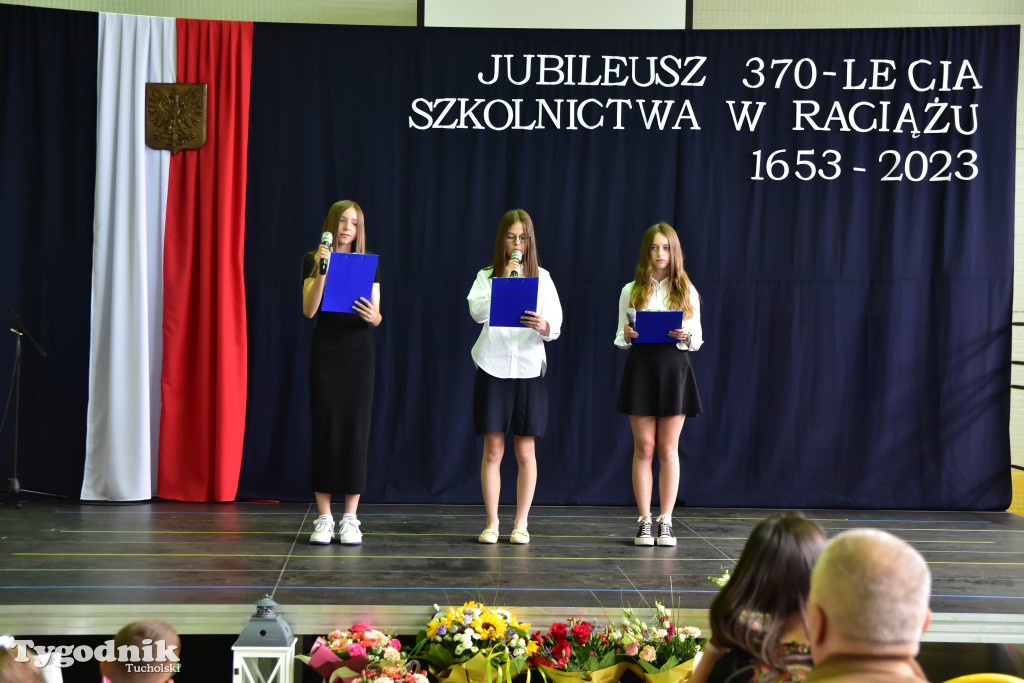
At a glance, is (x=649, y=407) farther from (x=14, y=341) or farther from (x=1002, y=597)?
(x=14, y=341)

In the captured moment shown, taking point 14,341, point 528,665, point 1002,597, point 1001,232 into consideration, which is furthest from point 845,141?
point 14,341

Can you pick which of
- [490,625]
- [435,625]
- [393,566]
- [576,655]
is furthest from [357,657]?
[393,566]

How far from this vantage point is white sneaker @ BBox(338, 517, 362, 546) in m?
3.97

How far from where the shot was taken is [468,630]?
279 centimetres

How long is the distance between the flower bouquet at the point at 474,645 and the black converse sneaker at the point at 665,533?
4.36ft

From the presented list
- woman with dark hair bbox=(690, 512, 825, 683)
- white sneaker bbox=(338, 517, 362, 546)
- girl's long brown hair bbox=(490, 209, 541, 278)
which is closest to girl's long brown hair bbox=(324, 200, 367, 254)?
girl's long brown hair bbox=(490, 209, 541, 278)

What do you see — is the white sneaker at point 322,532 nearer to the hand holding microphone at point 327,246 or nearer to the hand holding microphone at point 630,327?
the hand holding microphone at point 327,246

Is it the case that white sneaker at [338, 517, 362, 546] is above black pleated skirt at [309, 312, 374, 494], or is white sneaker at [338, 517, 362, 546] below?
below

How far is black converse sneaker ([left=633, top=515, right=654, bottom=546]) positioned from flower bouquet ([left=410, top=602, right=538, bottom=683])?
4.30ft

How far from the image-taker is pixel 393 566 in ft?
11.8

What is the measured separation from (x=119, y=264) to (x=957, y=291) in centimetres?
448

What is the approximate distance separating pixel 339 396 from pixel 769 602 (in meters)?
2.67

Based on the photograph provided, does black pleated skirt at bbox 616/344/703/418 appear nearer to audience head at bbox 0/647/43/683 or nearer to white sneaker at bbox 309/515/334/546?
white sneaker at bbox 309/515/334/546

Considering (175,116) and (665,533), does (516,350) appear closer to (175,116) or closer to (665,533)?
(665,533)
